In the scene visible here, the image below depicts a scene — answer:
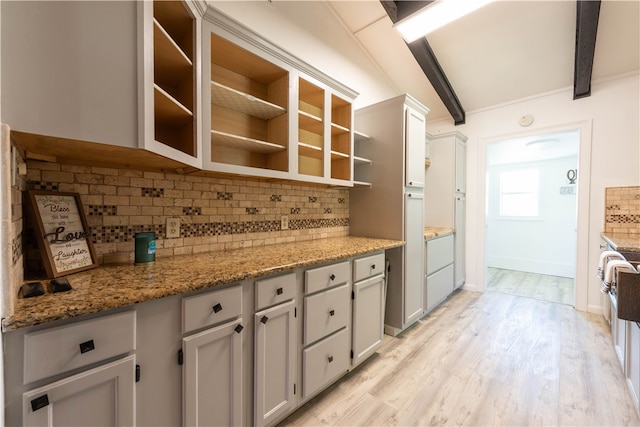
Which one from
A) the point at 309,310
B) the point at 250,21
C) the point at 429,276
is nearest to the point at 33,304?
the point at 309,310

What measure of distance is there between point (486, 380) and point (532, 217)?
14.2 feet

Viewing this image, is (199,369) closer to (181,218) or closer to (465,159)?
(181,218)

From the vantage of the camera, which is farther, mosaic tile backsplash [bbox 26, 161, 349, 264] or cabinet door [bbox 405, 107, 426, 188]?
cabinet door [bbox 405, 107, 426, 188]

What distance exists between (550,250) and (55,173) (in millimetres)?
6396

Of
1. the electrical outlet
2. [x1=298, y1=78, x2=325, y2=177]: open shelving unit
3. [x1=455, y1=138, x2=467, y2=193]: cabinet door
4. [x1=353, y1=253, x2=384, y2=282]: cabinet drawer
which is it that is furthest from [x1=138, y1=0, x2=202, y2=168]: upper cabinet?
[x1=455, y1=138, x2=467, y2=193]: cabinet door

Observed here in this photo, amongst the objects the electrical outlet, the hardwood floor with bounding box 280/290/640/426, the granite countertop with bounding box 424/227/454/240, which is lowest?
the hardwood floor with bounding box 280/290/640/426

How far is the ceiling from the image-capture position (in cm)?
230

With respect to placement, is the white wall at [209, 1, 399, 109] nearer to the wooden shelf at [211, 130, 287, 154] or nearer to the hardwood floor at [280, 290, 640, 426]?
the wooden shelf at [211, 130, 287, 154]

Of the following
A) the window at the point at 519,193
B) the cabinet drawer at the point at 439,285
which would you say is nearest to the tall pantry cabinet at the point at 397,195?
the cabinet drawer at the point at 439,285

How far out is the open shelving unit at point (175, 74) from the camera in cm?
117

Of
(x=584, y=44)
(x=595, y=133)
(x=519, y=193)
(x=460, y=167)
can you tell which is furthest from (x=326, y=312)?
(x=519, y=193)

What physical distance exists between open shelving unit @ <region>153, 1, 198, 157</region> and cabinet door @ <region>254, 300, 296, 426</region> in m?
0.91

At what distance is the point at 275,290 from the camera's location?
128 cm

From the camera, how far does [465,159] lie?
3.68 m
